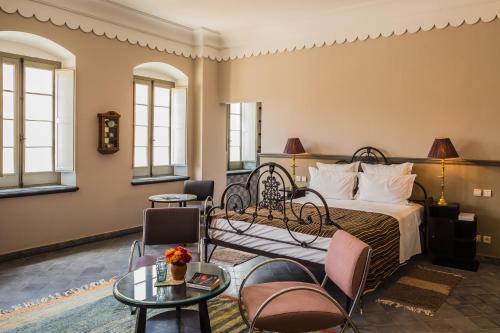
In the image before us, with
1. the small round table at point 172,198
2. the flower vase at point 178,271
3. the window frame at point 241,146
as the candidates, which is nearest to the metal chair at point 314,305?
Result: the flower vase at point 178,271


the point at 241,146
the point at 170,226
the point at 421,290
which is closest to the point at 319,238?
the point at 421,290

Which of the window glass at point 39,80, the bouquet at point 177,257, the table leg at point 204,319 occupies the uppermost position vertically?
the window glass at point 39,80

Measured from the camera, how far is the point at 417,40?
529 cm

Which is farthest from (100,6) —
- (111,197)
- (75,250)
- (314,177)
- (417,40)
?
(417,40)

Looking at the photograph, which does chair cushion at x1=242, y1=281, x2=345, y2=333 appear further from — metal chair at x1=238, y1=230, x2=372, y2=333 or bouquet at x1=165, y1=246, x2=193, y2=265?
bouquet at x1=165, y1=246, x2=193, y2=265

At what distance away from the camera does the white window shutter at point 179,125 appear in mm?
6922

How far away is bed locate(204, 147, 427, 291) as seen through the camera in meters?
3.67

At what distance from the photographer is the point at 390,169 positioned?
206 inches

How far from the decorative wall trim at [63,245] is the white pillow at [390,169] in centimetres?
344

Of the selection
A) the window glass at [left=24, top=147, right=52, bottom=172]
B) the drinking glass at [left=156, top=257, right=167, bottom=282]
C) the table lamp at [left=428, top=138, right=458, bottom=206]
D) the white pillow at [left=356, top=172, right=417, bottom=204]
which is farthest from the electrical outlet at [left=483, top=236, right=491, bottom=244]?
the window glass at [left=24, top=147, right=52, bottom=172]

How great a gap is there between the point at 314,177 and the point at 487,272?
224 centimetres

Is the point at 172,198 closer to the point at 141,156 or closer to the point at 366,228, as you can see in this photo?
the point at 141,156

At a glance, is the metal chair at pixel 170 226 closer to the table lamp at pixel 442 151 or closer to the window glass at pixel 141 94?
the table lamp at pixel 442 151

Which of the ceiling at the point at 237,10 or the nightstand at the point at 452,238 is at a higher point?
the ceiling at the point at 237,10
